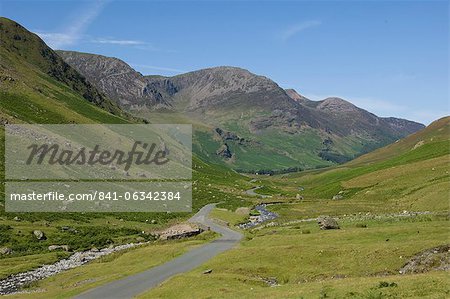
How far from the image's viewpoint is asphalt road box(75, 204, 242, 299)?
53000 millimetres

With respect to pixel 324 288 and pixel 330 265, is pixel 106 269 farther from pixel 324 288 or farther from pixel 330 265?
pixel 324 288

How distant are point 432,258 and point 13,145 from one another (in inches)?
5340

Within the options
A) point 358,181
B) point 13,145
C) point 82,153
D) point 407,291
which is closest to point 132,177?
point 82,153

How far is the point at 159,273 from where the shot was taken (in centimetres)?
6372

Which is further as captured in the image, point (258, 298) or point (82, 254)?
point (82, 254)

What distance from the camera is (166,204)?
155 meters

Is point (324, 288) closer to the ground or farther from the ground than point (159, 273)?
farther from the ground

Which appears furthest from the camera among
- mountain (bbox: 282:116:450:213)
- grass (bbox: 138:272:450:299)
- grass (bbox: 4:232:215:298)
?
mountain (bbox: 282:116:450:213)

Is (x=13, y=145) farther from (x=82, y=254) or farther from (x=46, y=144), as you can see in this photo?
(x=82, y=254)

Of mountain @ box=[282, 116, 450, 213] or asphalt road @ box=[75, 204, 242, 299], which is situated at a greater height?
mountain @ box=[282, 116, 450, 213]

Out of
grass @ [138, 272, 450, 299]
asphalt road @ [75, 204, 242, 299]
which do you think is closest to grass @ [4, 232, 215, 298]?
asphalt road @ [75, 204, 242, 299]

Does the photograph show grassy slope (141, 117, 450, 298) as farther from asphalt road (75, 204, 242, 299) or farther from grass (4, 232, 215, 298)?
grass (4, 232, 215, 298)

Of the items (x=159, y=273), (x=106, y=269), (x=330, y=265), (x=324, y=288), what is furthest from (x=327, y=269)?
(x=106, y=269)

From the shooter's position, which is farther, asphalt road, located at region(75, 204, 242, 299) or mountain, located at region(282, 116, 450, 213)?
mountain, located at region(282, 116, 450, 213)
